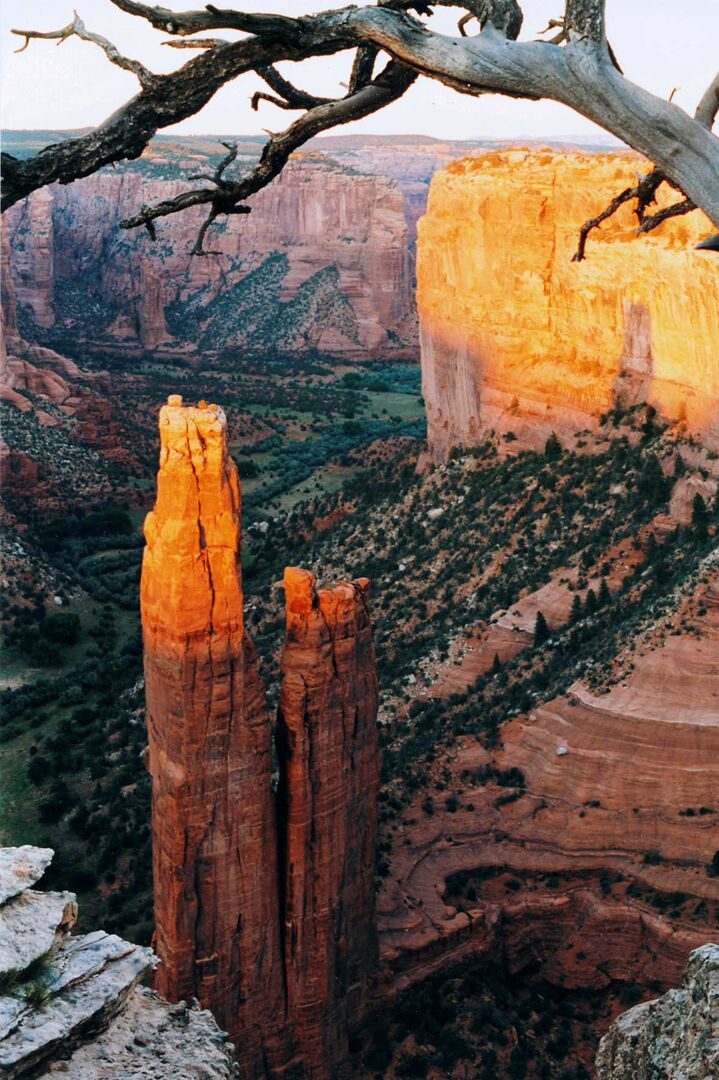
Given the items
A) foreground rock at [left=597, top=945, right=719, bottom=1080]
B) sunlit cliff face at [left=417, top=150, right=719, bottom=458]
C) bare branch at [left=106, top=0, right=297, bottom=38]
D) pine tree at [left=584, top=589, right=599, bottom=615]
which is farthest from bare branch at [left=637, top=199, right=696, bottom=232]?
sunlit cliff face at [left=417, top=150, right=719, bottom=458]

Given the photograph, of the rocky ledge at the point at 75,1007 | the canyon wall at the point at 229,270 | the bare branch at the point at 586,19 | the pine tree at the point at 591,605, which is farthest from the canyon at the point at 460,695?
the canyon wall at the point at 229,270

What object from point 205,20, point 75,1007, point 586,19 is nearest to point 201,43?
point 205,20

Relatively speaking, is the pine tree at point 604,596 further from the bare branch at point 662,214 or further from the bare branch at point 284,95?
the bare branch at point 284,95

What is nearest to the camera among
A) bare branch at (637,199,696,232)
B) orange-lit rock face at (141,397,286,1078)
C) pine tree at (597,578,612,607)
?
bare branch at (637,199,696,232)

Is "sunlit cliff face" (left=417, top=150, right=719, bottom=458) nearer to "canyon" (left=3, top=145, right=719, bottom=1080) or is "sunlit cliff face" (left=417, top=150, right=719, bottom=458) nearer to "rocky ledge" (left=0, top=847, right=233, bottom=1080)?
"canyon" (left=3, top=145, right=719, bottom=1080)

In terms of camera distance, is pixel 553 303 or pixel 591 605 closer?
pixel 591 605

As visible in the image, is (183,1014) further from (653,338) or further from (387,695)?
(653,338)

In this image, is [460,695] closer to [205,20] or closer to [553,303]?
[553,303]
